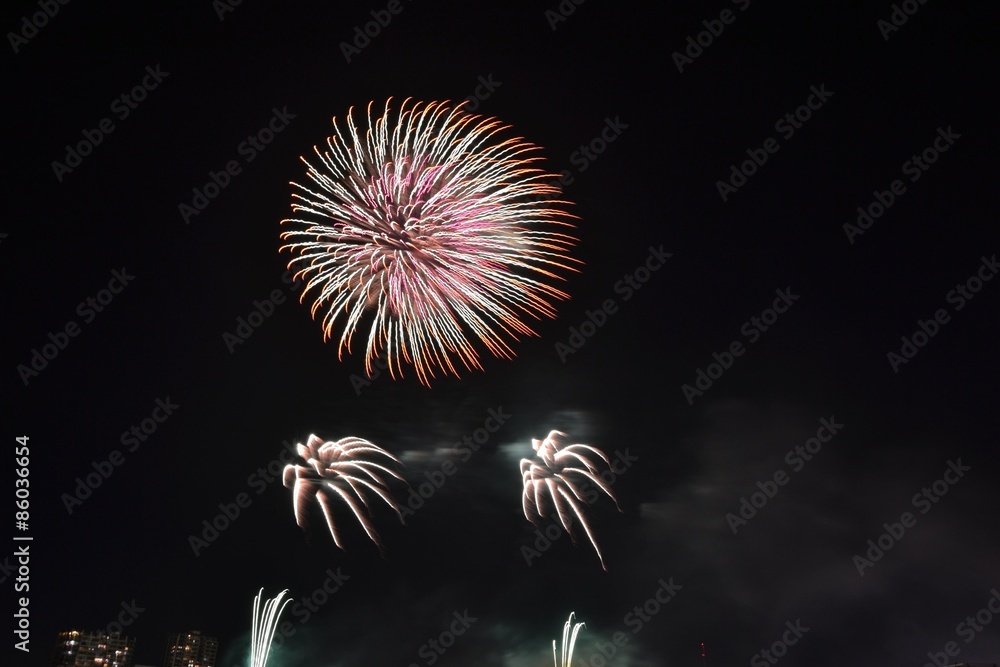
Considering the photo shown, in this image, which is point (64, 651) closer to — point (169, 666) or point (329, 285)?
point (169, 666)

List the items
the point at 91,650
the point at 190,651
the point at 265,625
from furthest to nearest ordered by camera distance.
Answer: the point at 190,651, the point at 91,650, the point at 265,625

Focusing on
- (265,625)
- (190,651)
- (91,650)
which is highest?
(91,650)

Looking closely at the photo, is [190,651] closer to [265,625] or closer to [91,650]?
[91,650]

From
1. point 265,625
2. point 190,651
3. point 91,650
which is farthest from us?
point 190,651

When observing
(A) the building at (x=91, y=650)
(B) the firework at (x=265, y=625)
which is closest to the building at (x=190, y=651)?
(A) the building at (x=91, y=650)

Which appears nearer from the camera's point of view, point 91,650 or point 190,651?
point 91,650

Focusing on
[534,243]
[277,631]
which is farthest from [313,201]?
[277,631]

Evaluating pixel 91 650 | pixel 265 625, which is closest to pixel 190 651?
pixel 91 650
